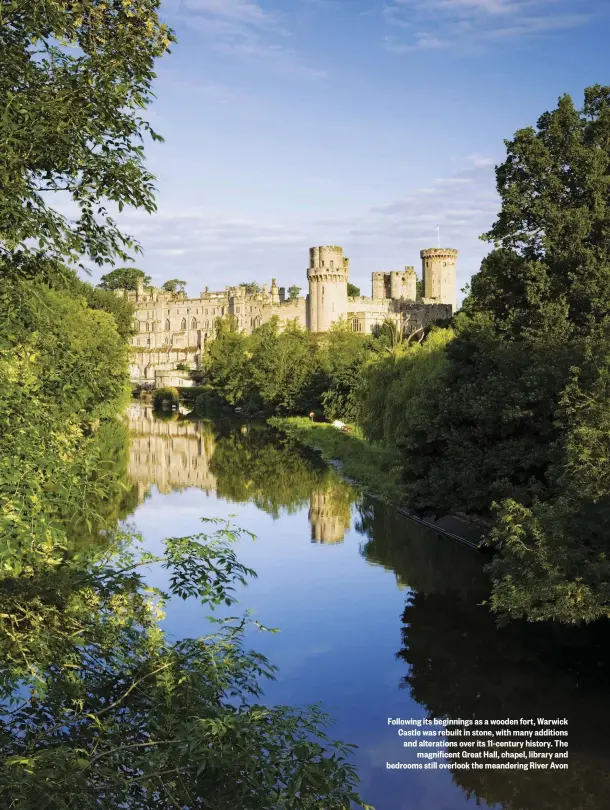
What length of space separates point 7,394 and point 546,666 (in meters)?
11.4

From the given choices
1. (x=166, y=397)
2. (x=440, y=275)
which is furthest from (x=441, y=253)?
(x=166, y=397)

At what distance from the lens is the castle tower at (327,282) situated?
96438mm

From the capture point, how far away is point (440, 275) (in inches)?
4227

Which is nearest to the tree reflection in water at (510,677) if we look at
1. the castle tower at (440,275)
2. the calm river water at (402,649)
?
the calm river water at (402,649)

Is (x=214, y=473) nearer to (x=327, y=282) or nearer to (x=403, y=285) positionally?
(x=327, y=282)

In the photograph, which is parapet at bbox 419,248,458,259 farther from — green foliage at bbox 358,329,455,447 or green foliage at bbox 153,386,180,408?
green foliage at bbox 358,329,455,447

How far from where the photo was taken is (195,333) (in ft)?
Result: 390

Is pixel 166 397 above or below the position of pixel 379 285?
below

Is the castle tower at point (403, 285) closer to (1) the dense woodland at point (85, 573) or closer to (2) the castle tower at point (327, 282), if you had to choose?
(2) the castle tower at point (327, 282)

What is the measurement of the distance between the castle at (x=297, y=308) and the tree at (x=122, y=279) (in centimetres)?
703

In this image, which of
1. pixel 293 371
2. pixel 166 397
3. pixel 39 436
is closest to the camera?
pixel 39 436

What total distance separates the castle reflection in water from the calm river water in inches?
14.6

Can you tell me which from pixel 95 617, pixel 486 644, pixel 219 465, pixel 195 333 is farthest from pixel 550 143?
pixel 195 333

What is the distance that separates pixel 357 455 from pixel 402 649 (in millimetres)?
23434
